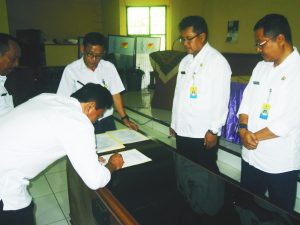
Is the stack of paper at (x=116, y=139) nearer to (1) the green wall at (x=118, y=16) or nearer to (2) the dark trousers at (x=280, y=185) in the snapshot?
(2) the dark trousers at (x=280, y=185)

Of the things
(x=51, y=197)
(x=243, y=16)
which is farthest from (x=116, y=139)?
(x=243, y=16)

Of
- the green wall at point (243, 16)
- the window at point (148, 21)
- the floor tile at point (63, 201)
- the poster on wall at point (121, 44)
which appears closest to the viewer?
the floor tile at point (63, 201)

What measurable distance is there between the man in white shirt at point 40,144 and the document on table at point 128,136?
0.61 metres

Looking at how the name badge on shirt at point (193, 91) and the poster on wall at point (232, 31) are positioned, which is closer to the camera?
the name badge on shirt at point (193, 91)

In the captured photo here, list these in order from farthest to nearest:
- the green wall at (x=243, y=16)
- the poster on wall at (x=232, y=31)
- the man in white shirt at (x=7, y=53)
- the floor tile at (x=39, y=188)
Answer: the poster on wall at (x=232, y=31) < the green wall at (x=243, y=16) < the floor tile at (x=39, y=188) < the man in white shirt at (x=7, y=53)

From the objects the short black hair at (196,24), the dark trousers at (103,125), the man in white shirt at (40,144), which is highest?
the short black hair at (196,24)

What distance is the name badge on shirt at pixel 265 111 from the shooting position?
142cm

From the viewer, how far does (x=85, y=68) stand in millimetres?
2139

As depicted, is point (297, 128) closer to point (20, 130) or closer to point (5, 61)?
point (20, 130)

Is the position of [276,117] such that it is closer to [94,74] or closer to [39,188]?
[94,74]

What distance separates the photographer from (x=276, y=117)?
4.54ft

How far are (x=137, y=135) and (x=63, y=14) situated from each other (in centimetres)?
781

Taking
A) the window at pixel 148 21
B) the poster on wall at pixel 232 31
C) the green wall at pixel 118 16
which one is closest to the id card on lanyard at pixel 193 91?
the green wall at pixel 118 16

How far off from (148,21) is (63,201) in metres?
6.45
